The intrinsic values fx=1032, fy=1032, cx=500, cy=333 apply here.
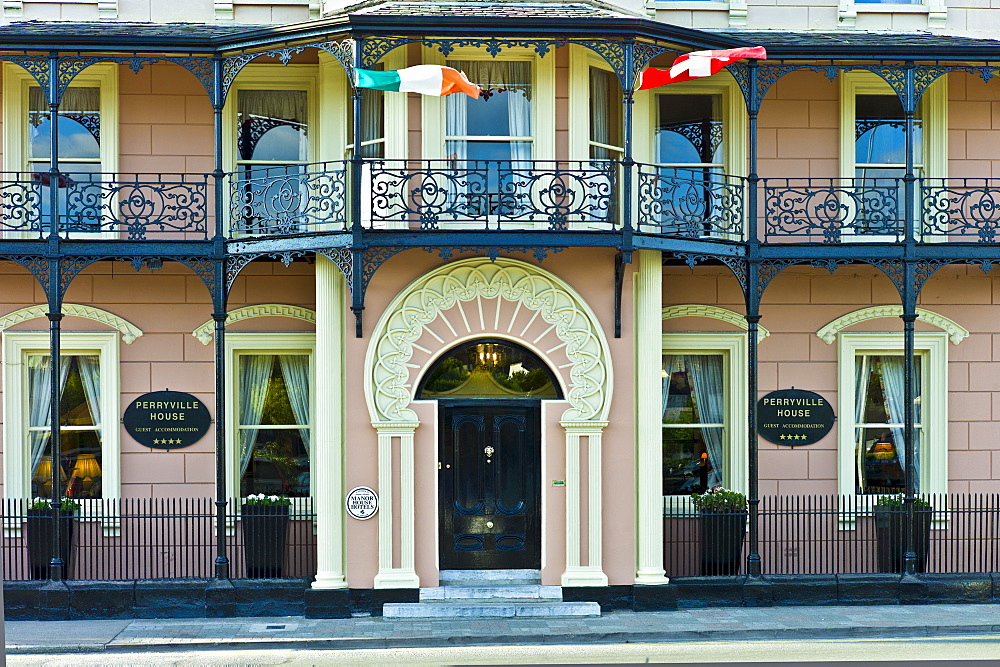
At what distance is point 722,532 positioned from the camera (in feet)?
41.6

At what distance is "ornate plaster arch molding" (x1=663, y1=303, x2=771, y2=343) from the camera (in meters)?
13.6

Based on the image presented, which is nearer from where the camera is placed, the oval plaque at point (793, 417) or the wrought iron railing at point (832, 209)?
the wrought iron railing at point (832, 209)

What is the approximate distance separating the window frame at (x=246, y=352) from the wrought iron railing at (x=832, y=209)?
6054mm

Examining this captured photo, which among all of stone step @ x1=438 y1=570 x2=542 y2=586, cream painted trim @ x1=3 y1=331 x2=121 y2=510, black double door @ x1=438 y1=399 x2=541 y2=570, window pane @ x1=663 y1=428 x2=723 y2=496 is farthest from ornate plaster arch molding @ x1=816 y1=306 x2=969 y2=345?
cream painted trim @ x1=3 y1=331 x2=121 y2=510

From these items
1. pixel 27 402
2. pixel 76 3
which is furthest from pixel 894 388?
pixel 76 3

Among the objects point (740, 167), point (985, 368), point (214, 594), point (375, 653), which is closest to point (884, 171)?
point (740, 167)

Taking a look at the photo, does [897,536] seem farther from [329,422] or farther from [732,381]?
[329,422]

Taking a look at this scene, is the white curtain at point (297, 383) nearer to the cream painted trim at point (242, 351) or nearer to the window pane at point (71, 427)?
the cream painted trim at point (242, 351)

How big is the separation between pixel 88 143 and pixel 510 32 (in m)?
5.90

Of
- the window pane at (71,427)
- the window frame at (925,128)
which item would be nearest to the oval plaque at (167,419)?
the window pane at (71,427)

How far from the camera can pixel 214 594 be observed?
11961 mm

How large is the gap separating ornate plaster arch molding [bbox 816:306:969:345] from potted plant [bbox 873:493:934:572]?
223 cm

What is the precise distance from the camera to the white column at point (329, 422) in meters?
11.9

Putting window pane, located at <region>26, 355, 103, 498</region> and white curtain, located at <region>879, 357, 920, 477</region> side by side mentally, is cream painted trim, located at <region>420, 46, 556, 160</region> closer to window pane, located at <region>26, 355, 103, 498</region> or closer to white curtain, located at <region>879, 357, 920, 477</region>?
window pane, located at <region>26, 355, 103, 498</region>
